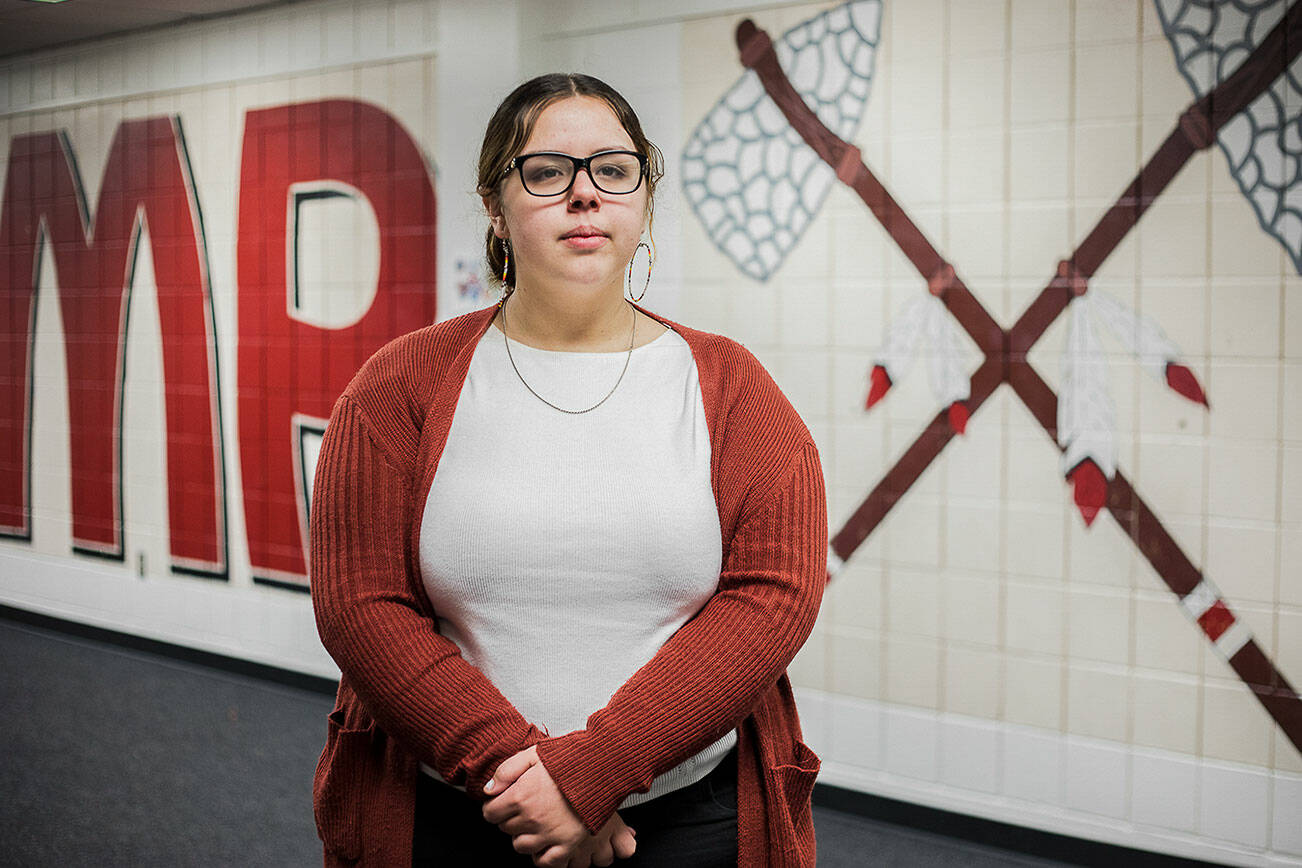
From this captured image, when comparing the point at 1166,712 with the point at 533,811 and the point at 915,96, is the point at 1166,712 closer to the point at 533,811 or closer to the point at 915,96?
the point at 915,96

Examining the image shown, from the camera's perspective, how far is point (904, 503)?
2678 millimetres

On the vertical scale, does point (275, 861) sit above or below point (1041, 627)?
below

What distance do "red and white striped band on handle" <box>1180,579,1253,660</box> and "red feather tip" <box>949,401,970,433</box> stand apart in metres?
0.63

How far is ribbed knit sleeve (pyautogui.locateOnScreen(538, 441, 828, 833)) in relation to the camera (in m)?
0.97

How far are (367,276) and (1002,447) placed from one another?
7.22ft

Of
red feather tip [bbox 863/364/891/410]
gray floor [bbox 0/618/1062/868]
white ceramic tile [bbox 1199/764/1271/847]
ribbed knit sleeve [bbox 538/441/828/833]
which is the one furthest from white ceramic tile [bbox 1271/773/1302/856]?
ribbed knit sleeve [bbox 538/441/828/833]

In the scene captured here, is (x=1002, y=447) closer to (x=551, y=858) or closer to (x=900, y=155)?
(x=900, y=155)

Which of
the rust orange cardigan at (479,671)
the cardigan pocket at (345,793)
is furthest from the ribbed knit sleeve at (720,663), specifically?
the cardigan pocket at (345,793)

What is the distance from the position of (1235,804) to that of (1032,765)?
43cm

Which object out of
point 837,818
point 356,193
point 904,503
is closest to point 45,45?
point 356,193

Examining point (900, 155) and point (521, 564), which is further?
point (900, 155)

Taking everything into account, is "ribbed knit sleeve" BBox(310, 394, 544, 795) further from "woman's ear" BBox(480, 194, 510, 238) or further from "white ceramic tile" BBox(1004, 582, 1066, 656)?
"white ceramic tile" BBox(1004, 582, 1066, 656)

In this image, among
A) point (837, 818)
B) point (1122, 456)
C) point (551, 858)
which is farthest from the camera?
point (837, 818)

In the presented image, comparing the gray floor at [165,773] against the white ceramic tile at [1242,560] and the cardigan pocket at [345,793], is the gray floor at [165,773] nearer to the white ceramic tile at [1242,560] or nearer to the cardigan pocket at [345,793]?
the white ceramic tile at [1242,560]
